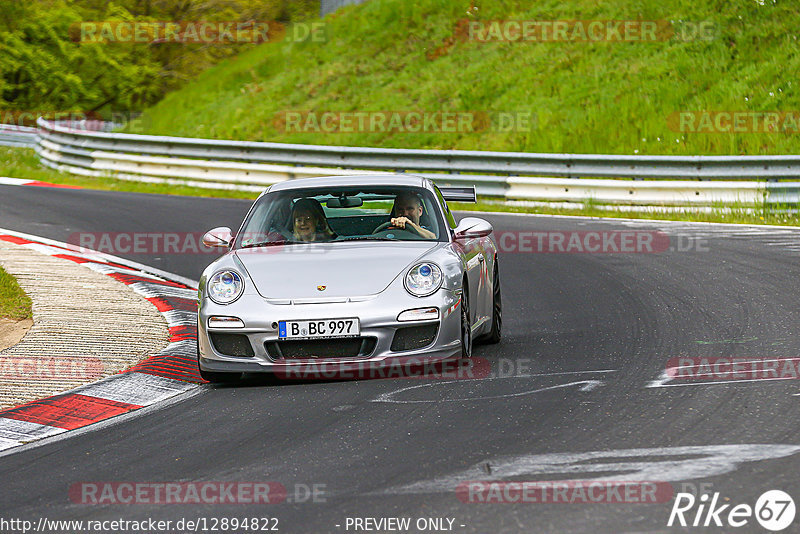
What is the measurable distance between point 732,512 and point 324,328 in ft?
10.7

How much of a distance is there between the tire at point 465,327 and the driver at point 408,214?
0.72 meters

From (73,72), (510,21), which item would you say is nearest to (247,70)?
(510,21)

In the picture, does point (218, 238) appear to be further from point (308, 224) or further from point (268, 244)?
point (308, 224)

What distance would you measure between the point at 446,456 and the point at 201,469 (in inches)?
43.0

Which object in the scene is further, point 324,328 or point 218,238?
point 218,238

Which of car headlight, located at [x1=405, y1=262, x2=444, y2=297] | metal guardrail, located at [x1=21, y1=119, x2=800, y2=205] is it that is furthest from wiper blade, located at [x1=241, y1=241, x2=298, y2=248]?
metal guardrail, located at [x1=21, y1=119, x2=800, y2=205]

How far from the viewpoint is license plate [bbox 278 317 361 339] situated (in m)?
7.03

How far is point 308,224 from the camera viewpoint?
324 inches

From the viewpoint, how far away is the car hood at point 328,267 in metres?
7.23

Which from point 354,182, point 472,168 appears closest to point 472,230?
point 354,182

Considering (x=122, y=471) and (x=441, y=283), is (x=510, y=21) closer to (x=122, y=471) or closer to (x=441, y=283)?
(x=441, y=283)

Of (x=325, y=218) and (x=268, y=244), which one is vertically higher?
(x=325, y=218)

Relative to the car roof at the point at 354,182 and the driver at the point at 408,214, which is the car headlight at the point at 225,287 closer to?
the car roof at the point at 354,182

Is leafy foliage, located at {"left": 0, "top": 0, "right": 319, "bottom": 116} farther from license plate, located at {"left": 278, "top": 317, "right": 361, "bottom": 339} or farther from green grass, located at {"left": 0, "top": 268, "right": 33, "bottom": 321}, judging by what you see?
license plate, located at {"left": 278, "top": 317, "right": 361, "bottom": 339}
